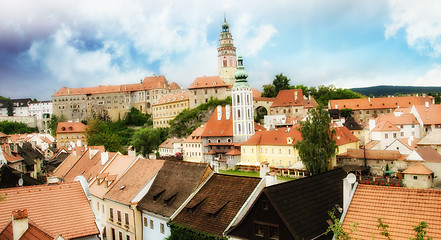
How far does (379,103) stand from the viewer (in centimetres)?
8794

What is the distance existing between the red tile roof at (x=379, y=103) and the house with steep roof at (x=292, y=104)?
7.56m

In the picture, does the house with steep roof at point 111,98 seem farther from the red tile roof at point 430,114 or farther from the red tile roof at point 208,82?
the red tile roof at point 430,114

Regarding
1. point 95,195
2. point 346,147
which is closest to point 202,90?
point 346,147

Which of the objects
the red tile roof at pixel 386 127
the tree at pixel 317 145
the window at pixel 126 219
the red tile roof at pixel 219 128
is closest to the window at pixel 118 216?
the window at pixel 126 219

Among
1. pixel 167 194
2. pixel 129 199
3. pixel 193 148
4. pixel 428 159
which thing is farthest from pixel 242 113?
pixel 167 194

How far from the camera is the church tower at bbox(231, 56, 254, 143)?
69250 mm

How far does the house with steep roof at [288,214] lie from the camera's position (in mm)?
15281

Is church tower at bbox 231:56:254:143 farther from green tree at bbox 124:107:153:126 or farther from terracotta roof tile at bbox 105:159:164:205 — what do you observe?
green tree at bbox 124:107:153:126

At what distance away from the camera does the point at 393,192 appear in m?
13.4

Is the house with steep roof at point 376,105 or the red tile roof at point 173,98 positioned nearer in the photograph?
the house with steep roof at point 376,105

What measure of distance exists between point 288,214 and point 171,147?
70706mm

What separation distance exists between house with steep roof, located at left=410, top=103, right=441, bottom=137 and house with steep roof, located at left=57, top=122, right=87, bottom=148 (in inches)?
3150

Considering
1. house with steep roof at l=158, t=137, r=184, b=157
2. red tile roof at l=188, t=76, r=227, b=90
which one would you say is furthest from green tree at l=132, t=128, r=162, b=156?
red tile roof at l=188, t=76, r=227, b=90

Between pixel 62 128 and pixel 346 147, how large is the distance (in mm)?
76777
